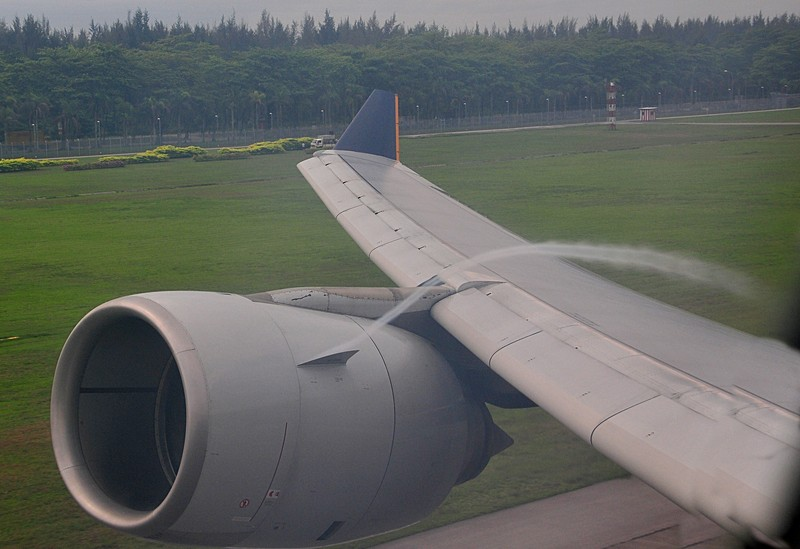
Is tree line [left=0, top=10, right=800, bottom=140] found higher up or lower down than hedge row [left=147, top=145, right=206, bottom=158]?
higher up

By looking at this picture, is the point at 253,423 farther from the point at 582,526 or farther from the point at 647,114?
the point at 647,114

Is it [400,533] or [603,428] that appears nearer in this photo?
[603,428]

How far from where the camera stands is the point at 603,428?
3.49 metres

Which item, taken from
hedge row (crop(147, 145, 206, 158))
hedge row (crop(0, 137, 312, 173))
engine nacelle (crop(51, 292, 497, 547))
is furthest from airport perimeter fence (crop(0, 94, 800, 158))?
engine nacelle (crop(51, 292, 497, 547))

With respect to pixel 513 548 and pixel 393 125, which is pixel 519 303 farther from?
pixel 393 125

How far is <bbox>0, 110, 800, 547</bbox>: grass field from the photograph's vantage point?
8.33 meters

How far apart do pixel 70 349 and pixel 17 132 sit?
7256 centimetres

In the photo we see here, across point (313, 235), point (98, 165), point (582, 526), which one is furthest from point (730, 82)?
point (98, 165)

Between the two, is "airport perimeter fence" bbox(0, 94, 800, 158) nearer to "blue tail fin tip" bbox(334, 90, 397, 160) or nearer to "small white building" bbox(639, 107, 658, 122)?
"small white building" bbox(639, 107, 658, 122)

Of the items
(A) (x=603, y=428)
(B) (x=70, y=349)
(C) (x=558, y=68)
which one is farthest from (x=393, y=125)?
(C) (x=558, y=68)

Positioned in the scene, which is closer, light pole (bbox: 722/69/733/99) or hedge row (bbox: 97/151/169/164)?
light pole (bbox: 722/69/733/99)

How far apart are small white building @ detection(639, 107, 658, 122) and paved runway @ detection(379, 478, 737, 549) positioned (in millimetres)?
48759

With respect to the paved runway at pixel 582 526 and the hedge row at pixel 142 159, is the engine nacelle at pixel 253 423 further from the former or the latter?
the hedge row at pixel 142 159

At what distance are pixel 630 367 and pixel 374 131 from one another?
7.89 metres
